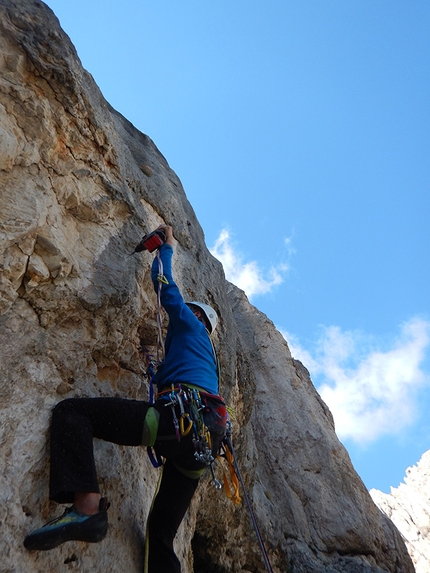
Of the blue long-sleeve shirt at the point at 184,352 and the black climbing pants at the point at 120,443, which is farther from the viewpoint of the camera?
the blue long-sleeve shirt at the point at 184,352

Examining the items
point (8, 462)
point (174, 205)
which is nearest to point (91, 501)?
point (8, 462)

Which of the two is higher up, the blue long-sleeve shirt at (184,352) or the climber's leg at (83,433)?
the blue long-sleeve shirt at (184,352)

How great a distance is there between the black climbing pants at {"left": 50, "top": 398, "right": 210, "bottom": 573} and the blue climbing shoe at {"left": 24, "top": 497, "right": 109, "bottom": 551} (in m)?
0.16

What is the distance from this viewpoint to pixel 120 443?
349 centimetres

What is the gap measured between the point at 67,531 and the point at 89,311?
1.87 meters

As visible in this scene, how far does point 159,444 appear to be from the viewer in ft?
11.6

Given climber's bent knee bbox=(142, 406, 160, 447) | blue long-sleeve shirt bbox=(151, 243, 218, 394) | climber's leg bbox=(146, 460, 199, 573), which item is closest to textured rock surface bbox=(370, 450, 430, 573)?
climber's leg bbox=(146, 460, 199, 573)

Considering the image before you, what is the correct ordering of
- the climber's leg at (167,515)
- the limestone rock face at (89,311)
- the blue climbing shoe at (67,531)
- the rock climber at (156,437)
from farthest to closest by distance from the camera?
→ 1. the climber's leg at (167,515)
2. the limestone rock face at (89,311)
3. the rock climber at (156,437)
4. the blue climbing shoe at (67,531)

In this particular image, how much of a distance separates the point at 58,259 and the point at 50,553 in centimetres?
215

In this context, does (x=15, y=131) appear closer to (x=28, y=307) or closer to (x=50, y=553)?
(x=28, y=307)

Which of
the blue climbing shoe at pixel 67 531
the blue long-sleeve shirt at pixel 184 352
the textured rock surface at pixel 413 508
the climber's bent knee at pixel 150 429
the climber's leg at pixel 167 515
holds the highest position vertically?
the textured rock surface at pixel 413 508

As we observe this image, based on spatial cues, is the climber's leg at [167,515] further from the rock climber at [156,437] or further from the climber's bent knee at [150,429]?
the climber's bent knee at [150,429]

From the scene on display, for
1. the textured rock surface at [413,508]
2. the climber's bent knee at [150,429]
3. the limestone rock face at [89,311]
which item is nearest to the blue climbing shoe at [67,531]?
the limestone rock face at [89,311]

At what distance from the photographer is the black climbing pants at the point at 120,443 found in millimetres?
3111
